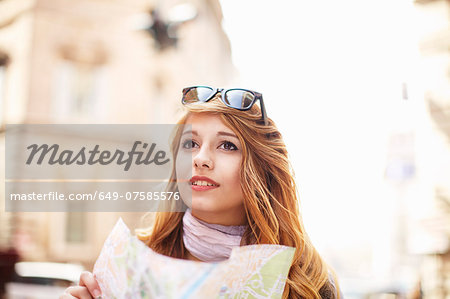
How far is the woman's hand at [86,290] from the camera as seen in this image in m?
1.03

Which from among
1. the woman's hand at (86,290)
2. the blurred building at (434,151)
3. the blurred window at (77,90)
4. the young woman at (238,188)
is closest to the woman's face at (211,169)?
the young woman at (238,188)

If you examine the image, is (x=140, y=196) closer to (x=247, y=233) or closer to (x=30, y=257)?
(x=247, y=233)

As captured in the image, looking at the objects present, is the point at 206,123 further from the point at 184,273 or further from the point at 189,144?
the point at 184,273

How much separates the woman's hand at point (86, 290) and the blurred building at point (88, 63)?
10.4ft

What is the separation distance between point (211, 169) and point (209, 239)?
0.20 meters

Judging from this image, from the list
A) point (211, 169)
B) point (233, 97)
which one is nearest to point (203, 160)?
point (211, 169)

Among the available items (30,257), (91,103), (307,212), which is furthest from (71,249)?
(307,212)

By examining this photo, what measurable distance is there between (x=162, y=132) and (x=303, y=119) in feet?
2.10

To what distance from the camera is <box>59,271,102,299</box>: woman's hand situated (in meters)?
1.03

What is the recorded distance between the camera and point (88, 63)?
18.1 feet

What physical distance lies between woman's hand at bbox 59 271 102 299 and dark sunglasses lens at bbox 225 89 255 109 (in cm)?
60
